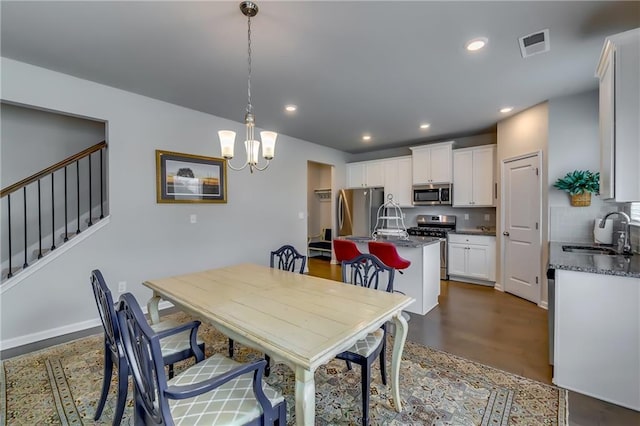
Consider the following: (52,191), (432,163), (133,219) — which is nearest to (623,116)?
(432,163)

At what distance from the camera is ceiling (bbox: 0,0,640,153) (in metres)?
1.89

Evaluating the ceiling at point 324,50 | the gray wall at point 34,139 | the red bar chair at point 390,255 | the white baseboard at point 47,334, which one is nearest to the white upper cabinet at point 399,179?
the ceiling at point 324,50

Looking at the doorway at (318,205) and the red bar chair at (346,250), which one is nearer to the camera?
the red bar chair at (346,250)

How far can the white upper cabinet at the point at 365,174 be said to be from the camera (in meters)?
6.14

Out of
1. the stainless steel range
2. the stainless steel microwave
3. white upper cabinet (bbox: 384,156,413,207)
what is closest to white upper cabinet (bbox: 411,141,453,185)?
the stainless steel microwave

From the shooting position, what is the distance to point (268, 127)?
15.0 ft

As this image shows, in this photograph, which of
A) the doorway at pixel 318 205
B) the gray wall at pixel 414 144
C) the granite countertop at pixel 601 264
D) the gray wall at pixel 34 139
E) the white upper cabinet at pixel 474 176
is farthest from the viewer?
the doorway at pixel 318 205

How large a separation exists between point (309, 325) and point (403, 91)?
286 centimetres

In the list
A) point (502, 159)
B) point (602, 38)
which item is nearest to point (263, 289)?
point (602, 38)

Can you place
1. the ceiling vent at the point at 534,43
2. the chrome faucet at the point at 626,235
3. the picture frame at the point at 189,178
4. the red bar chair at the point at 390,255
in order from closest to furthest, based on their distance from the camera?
the ceiling vent at the point at 534,43, the chrome faucet at the point at 626,235, the red bar chair at the point at 390,255, the picture frame at the point at 189,178

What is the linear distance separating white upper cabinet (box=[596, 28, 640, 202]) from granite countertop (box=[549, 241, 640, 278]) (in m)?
0.46

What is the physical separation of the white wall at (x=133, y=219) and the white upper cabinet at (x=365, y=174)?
2.45m

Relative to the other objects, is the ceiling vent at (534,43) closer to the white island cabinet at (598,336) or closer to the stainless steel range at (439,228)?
the white island cabinet at (598,336)

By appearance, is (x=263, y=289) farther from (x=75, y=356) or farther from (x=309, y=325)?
(x=75, y=356)
